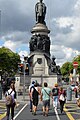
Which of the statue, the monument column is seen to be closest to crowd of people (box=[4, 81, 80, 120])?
the monument column

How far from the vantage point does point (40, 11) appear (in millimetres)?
59031

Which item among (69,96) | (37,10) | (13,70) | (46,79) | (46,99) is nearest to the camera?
(46,99)

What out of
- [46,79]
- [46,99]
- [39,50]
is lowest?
[46,99]

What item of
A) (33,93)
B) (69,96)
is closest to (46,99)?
(33,93)

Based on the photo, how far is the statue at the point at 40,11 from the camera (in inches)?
2307

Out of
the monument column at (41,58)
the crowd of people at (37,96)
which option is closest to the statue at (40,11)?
the monument column at (41,58)

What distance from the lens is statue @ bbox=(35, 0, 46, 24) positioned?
192 feet

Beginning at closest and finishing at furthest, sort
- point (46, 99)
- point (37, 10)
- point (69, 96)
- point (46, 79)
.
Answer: point (46, 99) → point (69, 96) → point (46, 79) → point (37, 10)

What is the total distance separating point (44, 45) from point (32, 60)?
2960 millimetres

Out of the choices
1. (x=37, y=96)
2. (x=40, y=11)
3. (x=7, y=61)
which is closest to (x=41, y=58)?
(x=40, y=11)

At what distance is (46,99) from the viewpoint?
2012 centimetres

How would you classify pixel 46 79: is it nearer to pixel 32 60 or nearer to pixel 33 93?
pixel 32 60

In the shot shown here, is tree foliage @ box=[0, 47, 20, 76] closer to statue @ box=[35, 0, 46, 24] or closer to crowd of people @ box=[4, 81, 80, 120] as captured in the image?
statue @ box=[35, 0, 46, 24]

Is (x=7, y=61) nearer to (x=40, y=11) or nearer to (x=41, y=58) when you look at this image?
(x=40, y=11)
